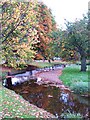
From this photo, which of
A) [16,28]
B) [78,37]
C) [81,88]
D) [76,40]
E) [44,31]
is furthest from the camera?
[44,31]

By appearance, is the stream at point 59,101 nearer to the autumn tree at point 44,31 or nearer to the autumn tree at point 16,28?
the autumn tree at point 16,28

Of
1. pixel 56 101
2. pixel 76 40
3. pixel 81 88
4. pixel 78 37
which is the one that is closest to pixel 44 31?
pixel 76 40

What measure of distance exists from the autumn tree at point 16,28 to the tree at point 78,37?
1271 cm

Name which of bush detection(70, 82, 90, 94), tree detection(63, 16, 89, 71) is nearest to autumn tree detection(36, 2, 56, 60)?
tree detection(63, 16, 89, 71)

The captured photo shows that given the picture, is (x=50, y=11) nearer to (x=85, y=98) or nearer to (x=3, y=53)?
(x=85, y=98)

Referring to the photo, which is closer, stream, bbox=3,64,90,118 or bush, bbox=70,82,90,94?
stream, bbox=3,64,90,118

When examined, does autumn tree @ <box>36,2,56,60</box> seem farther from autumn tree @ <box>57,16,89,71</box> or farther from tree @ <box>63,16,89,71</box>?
tree @ <box>63,16,89,71</box>

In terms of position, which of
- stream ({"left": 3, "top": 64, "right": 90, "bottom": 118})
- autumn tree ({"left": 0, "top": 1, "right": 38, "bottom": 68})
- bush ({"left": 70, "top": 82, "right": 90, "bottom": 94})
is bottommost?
stream ({"left": 3, "top": 64, "right": 90, "bottom": 118})

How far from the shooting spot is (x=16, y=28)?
8.02 meters

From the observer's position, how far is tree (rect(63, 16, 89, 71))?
20750mm

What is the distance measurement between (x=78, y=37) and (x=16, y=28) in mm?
13482

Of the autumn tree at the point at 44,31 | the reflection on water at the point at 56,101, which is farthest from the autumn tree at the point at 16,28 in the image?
the autumn tree at the point at 44,31

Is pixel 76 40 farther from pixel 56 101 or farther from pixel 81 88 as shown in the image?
pixel 56 101

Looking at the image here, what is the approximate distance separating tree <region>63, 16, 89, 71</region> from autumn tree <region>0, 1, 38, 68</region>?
12.7m
